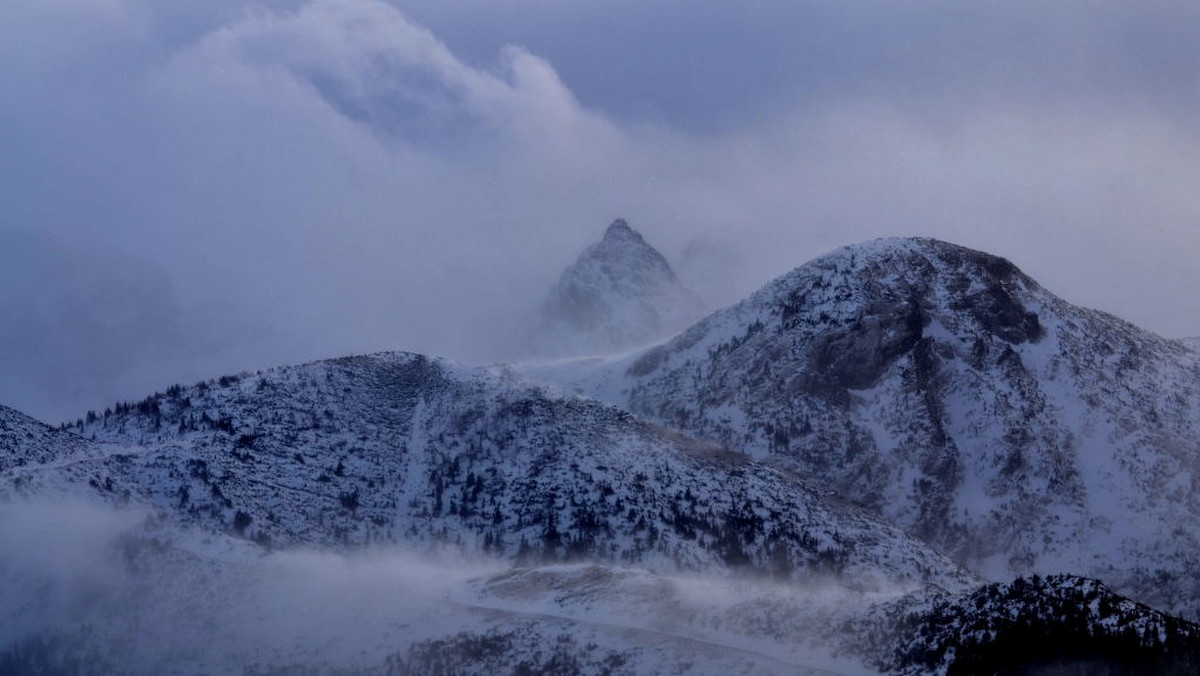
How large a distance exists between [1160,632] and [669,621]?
52.1 meters

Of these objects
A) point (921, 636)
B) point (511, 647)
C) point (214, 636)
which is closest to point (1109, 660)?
point (921, 636)

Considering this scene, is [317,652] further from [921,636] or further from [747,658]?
[921,636]

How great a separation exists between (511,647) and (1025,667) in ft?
173

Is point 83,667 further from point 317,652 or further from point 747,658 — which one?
point 747,658

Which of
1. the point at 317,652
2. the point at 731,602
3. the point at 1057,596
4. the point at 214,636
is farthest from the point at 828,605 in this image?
the point at 214,636

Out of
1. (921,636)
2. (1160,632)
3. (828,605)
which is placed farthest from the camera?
(828,605)

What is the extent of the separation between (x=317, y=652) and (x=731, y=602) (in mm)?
41766

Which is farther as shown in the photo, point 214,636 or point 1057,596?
point 214,636

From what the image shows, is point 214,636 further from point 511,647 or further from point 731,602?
point 731,602

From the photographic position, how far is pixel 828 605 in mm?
186375

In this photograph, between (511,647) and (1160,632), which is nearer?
(1160,632)

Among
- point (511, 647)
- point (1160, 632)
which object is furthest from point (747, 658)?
point (1160, 632)

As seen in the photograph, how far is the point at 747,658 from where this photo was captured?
580 ft

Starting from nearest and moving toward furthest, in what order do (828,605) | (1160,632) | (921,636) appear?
(1160,632), (921,636), (828,605)
